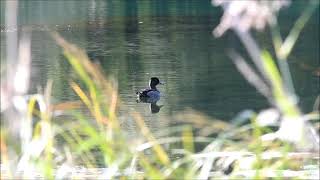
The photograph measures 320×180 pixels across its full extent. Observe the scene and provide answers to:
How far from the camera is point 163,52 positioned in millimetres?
22297

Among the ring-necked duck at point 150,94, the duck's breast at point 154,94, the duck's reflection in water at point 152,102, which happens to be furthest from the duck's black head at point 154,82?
the duck's reflection in water at point 152,102

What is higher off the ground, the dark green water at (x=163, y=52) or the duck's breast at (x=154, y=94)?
the dark green water at (x=163, y=52)

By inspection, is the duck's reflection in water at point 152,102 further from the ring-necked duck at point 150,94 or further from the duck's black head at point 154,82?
the duck's black head at point 154,82

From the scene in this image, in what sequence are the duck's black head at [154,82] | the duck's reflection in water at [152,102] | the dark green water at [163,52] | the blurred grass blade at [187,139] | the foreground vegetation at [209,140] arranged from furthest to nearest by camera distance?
the duck's black head at [154,82] → the dark green water at [163,52] → the duck's reflection in water at [152,102] → the blurred grass blade at [187,139] → the foreground vegetation at [209,140]

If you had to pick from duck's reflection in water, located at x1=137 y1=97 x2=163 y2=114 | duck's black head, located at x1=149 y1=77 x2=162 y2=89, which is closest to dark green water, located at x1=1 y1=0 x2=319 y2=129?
duck's reflection in water, located at x1=137 y1=97 x2=163 y2=114

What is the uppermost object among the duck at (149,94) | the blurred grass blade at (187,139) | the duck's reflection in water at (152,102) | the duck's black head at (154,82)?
the blurred grass blade at (187,139)

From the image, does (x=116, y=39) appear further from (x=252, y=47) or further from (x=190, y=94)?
(x=252, y=47)

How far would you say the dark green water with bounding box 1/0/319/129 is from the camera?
14473 mm

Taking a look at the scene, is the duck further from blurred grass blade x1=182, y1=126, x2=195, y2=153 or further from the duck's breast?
blurred grass blade x1=182, y1=126, x2=195, y2=153

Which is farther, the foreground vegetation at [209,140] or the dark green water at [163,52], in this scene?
the dark green water at [163,52]

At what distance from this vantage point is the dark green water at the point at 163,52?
14473 mm

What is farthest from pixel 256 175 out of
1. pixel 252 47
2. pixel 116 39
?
pixel 116 39

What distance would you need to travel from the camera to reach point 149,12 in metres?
37.5

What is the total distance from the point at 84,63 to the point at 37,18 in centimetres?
3326
